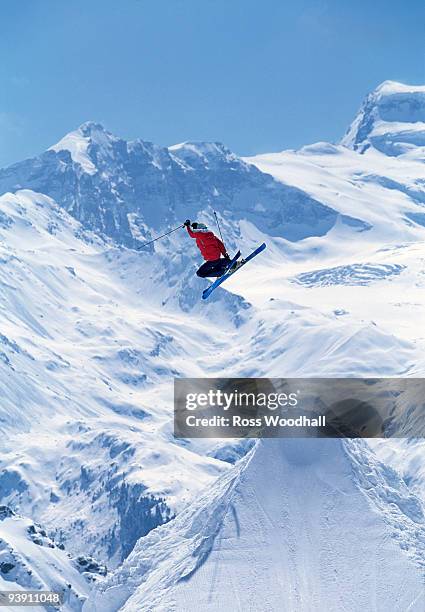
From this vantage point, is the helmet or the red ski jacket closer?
the helmet

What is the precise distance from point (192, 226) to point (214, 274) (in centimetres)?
481

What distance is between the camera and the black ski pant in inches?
3967

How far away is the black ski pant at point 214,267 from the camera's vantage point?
10075 cm

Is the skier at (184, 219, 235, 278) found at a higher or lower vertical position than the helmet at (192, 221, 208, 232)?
lower

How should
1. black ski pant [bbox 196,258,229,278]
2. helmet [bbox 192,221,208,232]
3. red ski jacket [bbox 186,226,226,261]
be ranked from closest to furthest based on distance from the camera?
helmet [bbox 192,221,208,232], red ski jacket [bbox 186,226,226,261], black ski pant [bbox 196,258,229,278]

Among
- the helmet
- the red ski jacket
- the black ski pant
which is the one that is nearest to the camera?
the helmet

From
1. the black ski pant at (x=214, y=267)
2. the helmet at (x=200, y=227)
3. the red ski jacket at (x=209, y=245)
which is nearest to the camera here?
the helmet at (x=200, y=227)

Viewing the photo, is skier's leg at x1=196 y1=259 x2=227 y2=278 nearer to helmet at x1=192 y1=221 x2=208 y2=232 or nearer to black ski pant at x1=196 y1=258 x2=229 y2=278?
black ski pant at x1=196 y1=258 x2=229 y2=278

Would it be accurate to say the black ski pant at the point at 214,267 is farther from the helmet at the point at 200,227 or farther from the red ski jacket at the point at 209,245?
the helmet at the point at 200,227

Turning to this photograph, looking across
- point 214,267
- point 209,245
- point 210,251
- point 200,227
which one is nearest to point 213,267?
point 214,267

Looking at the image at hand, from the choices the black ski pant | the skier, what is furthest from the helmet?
the black ski pant

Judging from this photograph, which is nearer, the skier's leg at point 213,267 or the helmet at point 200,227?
the helmet at point 200,227

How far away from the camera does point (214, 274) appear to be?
101250 mm

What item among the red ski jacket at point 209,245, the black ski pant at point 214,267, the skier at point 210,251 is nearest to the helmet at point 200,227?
the skier at point 210,251
